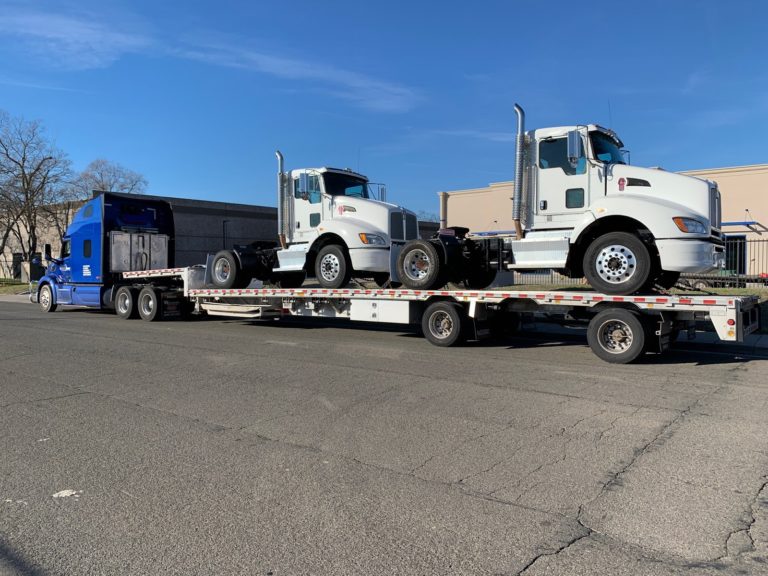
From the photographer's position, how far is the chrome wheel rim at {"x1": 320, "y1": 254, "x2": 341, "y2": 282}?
12.5 m

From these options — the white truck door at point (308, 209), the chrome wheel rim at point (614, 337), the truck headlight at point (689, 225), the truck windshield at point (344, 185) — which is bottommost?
the chrome wheel rim at point (614, 337)

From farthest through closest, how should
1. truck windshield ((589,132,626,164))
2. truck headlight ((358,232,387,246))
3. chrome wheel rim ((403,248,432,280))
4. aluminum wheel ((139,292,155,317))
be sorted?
aluminum wheel ((139,292,155,317))
truck headlight ((358,232,387,246))
chrome wheel rim ((403,248,432,280))
truck windshield ((589,132,626,164))

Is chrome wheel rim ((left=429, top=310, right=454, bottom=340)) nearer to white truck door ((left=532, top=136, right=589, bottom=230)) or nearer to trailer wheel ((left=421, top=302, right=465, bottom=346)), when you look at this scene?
trailer wheel ((left=421, top=302, right=465, bottom=346))

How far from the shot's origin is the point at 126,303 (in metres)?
17.2

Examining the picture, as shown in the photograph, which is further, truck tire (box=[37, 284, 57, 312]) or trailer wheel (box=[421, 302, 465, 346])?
truck tire (box=[37, 284, 57, 312])

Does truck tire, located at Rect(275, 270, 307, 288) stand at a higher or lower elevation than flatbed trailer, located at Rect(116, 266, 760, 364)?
higher

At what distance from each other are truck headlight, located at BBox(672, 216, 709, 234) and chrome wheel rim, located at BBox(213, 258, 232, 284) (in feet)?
32.5

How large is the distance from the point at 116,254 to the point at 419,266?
10.8 meters

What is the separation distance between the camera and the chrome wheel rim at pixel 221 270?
48.7ft

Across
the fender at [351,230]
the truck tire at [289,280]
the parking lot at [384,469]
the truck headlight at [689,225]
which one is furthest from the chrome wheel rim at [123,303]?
the truck headlight at [689,225]

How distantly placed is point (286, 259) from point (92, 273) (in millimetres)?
8024

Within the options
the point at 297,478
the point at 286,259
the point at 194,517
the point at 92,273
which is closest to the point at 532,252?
the point at 286,259

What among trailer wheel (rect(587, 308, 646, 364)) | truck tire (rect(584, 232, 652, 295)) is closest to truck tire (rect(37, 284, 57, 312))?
truck tire (rect(584, 232, 652, 295))

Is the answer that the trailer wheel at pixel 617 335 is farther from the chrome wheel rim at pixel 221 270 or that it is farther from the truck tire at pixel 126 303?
the truck tire at pixel 126 303
